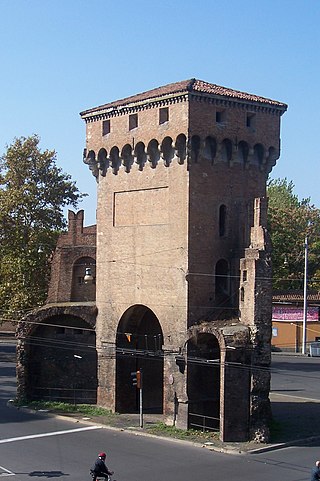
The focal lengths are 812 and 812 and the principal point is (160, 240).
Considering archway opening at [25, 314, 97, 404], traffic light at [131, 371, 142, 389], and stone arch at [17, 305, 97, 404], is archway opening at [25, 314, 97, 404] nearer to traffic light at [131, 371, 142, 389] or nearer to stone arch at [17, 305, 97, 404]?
stone arch at [17, 305, 97, 404]

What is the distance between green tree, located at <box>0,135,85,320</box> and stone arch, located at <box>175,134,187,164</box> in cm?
2193

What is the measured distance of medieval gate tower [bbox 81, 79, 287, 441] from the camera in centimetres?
3106

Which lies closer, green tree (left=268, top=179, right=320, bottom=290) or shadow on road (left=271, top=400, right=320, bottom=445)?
shadow on road (left=271, top=400, right=320, bottom=445)

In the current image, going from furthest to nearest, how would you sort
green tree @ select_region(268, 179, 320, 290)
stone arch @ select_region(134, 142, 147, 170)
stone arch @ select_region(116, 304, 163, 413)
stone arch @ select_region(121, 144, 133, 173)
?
1. green tree @ select_region(268, 179, 320, 290)
2. stone arch @ select_region(116, 304, 163, 413)
3. stone arch @ select_region(121, 144, 133, 173)
4. stone arch @ select_region(134, 142, 147, 170)

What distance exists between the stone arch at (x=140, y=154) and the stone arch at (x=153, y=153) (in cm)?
40

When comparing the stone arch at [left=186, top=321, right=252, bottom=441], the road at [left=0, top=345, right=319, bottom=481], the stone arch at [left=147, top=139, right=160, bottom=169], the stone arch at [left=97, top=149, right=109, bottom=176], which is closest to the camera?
the road at [left=0, top=345, right=319, bottom=481]

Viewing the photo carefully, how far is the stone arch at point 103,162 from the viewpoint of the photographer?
37.3 m

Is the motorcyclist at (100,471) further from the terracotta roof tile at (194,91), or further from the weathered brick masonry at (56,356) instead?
the terracotta roof tile at (194,91)

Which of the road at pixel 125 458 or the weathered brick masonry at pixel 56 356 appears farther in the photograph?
the weathered brick masonry at pixel 56 356

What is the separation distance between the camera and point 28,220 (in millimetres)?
55188

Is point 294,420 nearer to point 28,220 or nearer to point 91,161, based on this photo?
point 91,161

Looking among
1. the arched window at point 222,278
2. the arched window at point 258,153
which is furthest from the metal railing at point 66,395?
the arched window at point 258,153

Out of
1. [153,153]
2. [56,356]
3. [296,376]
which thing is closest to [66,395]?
[56,356]

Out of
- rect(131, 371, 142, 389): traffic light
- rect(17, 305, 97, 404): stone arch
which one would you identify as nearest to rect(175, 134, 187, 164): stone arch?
rect(131, 371, 142, 389): traffic light
